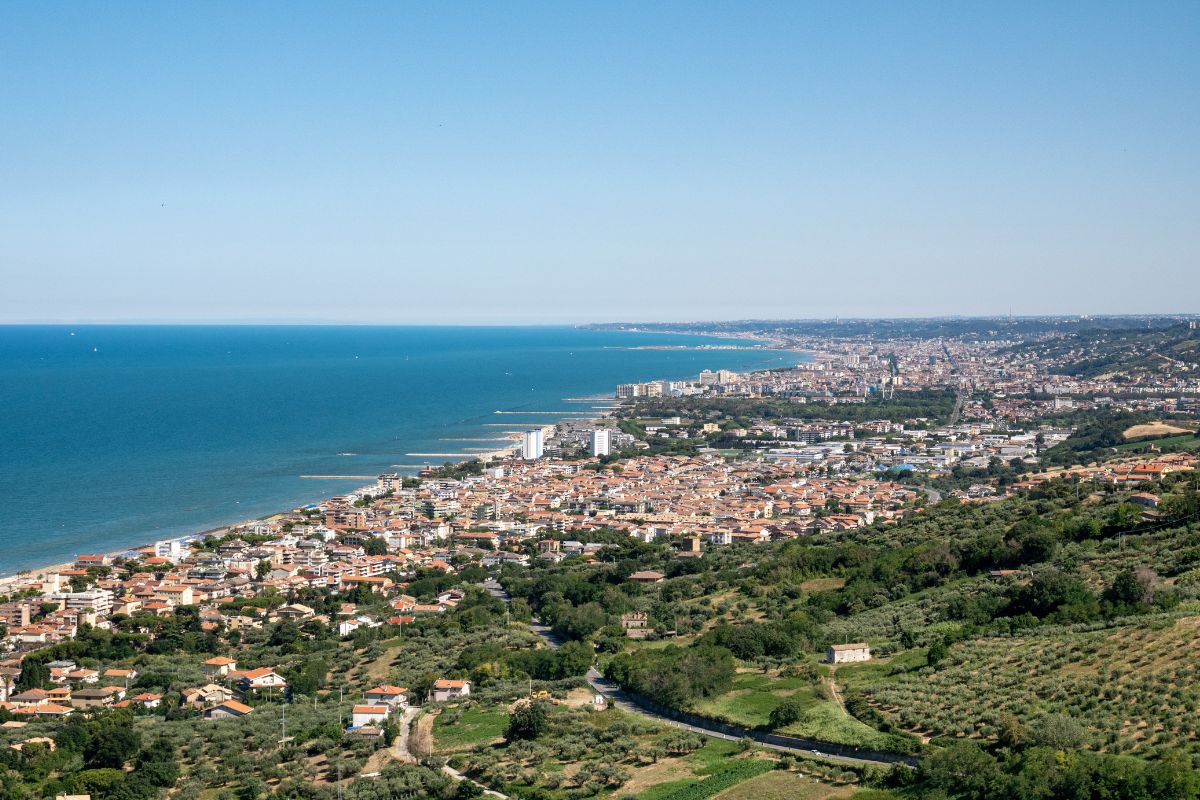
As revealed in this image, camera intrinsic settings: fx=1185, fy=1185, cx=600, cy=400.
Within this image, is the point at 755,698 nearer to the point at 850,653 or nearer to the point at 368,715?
the point at 850,653

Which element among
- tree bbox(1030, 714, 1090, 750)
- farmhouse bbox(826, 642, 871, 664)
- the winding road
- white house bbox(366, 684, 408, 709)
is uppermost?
tree bbox(1030, 714, 1090, 750)

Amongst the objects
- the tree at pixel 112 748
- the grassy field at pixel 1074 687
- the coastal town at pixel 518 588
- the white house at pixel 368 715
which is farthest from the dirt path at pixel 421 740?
the grassy field at pixel 1074 687

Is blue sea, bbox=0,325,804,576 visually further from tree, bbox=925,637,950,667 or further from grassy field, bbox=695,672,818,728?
tree, bbox=925,637,950,667

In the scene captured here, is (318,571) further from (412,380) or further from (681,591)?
(412,380)

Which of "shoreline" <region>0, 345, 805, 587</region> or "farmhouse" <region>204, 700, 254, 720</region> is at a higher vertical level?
"farmhouse" <region>204, 700, 254, 720</region>

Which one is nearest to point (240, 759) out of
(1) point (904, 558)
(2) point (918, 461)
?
(1) point (904, 558)

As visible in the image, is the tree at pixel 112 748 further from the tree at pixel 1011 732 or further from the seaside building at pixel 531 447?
the seaside building at pixel 531 447

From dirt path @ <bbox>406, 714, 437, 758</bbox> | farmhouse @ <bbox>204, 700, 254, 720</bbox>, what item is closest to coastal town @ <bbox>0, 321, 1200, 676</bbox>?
farmhouse @ <bbox>204, 700, 254, 720</bbox>

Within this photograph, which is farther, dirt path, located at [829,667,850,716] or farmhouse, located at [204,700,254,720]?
farmhouse, located at [204,700,254,720]
